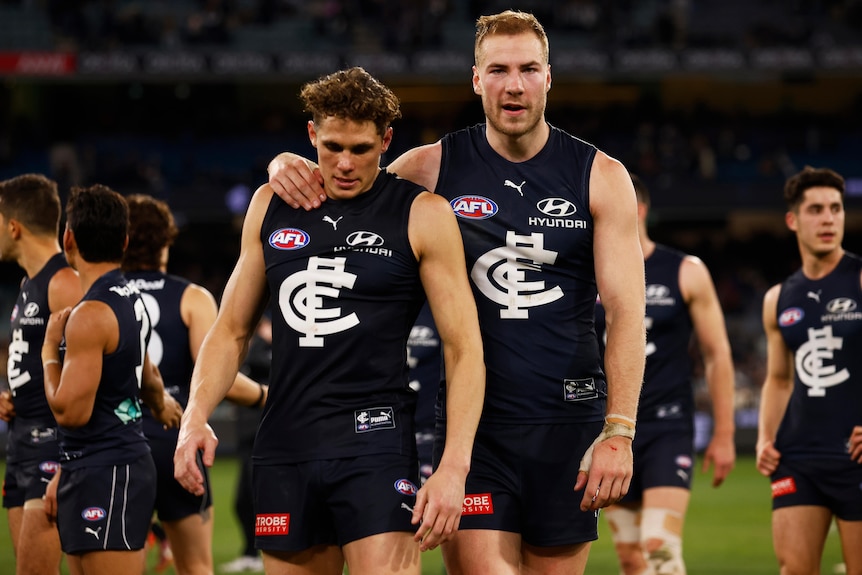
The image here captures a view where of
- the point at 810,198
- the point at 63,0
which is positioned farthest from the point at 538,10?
the point at 810,198

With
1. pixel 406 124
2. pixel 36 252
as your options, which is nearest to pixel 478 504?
pixel 36 252

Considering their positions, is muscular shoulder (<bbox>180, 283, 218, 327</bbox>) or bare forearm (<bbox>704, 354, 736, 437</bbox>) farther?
bare forearm (<bbox>704, 354, 736, 437</bbox>)

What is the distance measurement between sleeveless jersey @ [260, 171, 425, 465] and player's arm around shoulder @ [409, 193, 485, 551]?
0.23 feet

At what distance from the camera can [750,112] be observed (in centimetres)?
3412

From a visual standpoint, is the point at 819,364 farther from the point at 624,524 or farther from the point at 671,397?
the point at 624,524

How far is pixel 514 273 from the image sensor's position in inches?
191

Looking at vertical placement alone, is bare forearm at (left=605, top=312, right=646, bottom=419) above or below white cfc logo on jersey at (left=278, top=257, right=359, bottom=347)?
below

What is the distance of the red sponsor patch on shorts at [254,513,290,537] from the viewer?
4.43 metres

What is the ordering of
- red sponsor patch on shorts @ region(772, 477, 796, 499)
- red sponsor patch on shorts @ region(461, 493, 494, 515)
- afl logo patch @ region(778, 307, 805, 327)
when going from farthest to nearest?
afl logo patch @ region(778, 307, 805, 327), red sponsor patch on shorts @ region(772, 477, 796, 499), red sponsor patch on shorts @ region(461, 493, 494, 515)

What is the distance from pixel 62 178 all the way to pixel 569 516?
87.4 ft

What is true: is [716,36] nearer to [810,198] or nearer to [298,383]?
[810,198]

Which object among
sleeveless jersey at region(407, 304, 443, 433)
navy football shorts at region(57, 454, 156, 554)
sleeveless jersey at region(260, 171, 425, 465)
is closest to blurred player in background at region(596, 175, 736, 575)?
sleeveless jersey at region(407, 304, 443, 433)

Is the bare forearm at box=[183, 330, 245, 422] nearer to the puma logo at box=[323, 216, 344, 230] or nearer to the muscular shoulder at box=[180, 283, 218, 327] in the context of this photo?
the puma logo at box=[323, 216, 344, 230]

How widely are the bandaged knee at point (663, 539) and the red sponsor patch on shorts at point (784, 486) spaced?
687 mm
